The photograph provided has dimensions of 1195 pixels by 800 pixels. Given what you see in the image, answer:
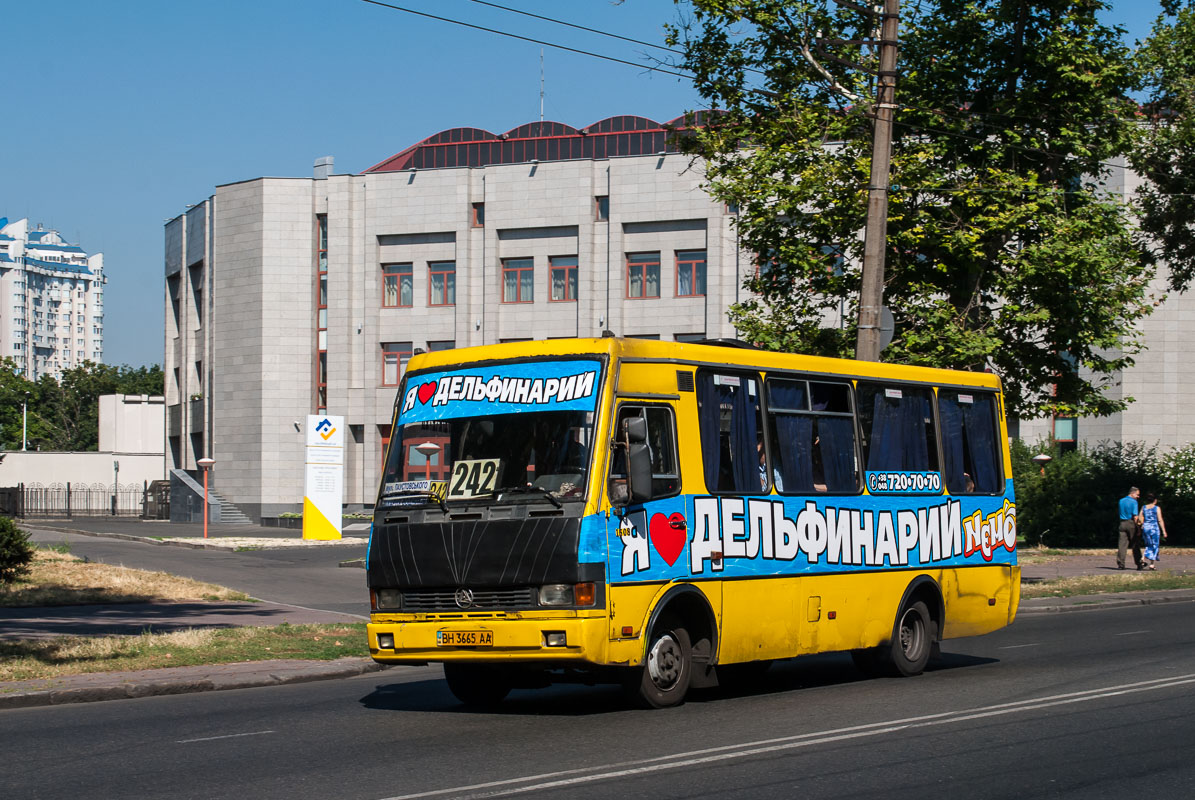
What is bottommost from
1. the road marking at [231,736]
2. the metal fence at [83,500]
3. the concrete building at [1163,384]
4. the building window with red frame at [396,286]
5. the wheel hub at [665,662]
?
the metal fence at [83,500]

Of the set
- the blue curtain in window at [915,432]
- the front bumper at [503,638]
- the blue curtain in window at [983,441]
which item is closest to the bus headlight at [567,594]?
the front bumper at [503,638]

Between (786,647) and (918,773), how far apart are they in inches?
160

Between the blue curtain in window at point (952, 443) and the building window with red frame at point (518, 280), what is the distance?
48.1 metres

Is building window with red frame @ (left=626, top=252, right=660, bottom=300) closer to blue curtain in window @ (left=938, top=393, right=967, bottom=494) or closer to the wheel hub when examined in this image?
blue curtain in window @ (left=938, top=393, right=967, bottom=494)

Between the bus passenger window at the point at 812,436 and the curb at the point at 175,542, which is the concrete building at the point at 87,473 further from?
the bus passenger window at the point at 812,436

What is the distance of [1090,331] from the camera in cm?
2523

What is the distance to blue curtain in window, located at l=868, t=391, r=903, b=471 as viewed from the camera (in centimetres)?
1366

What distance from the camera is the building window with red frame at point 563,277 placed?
62.0 meters

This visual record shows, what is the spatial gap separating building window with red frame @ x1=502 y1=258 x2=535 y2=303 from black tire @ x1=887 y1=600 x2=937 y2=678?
49.1 m

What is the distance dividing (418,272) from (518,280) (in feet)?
15.5

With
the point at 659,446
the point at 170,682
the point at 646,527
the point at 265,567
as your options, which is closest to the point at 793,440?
the point at 659,446

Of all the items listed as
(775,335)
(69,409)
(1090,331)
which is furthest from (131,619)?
(69,409)

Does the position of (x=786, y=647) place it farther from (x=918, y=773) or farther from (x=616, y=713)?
(x=918, y=773)

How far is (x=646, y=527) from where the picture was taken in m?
10.9
